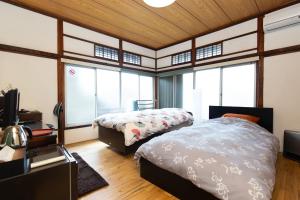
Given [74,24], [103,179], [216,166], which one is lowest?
[103,179]

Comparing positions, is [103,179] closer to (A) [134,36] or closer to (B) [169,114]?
(B) [169,114]

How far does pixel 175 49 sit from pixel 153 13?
1919 mm

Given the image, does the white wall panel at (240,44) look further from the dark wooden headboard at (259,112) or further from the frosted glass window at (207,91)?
the dark wooden headboard at (259,112)

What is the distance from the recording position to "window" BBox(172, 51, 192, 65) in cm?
467

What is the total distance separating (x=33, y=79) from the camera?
315cm

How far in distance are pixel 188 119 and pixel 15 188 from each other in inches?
139

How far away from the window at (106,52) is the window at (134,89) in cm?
57

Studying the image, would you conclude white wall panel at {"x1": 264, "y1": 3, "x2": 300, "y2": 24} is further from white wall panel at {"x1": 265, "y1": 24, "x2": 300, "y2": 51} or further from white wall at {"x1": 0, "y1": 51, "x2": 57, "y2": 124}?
white wall at {"x1": 0, "y1": 51, "x2": 57, "y2": 124}

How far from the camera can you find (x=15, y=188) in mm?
934

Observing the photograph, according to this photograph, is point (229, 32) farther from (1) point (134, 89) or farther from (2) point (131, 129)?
(2) point (131, 129)

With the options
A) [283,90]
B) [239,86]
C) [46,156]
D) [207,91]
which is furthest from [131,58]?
[46,156]

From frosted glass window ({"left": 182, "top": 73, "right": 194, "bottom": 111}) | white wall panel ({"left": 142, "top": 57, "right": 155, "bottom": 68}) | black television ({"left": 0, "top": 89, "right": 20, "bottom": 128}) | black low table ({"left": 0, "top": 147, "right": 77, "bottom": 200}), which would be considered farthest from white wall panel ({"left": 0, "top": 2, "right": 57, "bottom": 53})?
frosted glass window ({"left": 182, "top": 73, "right": 194, "bottom": 111})

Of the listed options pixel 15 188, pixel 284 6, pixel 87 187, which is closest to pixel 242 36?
pixel 284 6

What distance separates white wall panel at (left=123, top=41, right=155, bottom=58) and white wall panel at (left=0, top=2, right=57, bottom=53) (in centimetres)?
192
